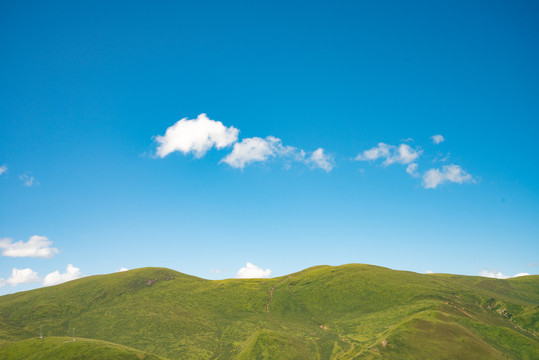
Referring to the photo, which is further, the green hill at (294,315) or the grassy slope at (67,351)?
the green hill at (294,315)

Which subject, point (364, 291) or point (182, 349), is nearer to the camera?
point (182, 349)

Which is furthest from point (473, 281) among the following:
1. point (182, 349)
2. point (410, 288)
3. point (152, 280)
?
point (152, 280)

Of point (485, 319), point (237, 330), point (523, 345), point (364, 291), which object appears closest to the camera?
point (523, 345)

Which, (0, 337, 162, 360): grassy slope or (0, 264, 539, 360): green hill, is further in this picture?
(0, 264, 539, 360): green hill

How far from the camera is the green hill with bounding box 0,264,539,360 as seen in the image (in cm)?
8375

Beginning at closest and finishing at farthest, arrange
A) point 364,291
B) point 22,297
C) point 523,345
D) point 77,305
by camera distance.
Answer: point 523,345, point 364,291, point 77,305, point 22,297

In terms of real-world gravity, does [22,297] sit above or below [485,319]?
above

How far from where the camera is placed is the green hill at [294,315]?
8375cm

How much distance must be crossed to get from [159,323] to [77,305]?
197 ft

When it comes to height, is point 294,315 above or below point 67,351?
below

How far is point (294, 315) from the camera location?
13800cm

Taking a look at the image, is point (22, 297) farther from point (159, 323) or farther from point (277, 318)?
point (277, 318)

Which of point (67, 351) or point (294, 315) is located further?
point (294, 315)

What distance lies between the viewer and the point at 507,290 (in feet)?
579
